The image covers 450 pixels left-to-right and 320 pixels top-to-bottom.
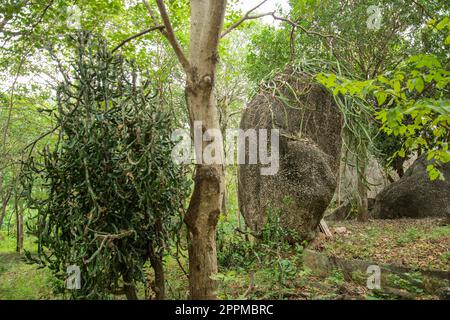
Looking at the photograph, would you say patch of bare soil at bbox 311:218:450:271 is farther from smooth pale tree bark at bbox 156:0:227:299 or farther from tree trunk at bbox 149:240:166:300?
tree trunk at bbox 149:240:166:300

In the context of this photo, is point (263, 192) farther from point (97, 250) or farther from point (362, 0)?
point (362, 0)

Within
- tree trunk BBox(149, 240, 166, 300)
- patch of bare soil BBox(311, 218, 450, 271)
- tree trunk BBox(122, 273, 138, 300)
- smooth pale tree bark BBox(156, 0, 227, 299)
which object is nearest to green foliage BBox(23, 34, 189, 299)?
tree trunk BBox(122, 273, 138, 300)

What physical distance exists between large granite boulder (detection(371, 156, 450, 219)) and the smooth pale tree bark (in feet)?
24.7

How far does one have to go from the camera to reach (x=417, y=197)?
31.0ft

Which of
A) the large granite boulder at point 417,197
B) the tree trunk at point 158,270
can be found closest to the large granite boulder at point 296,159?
the tree trunk at point 158,270

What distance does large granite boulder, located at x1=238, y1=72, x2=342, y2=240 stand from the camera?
507cm

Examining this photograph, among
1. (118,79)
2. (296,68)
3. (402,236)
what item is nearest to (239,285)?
(118,79)

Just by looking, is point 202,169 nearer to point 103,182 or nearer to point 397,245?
point 103,182

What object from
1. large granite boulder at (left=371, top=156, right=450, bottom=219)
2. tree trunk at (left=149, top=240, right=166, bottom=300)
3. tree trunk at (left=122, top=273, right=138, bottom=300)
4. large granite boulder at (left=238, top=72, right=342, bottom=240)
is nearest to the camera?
tree trunk at (left=122, top=273, right=138, bottom=300)

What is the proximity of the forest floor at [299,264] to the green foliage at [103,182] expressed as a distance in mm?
638

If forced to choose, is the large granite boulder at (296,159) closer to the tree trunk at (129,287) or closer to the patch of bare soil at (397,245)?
the patch of bare soil at (397,245)

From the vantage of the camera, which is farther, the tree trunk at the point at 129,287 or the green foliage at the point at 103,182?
the tree trunk at the point at 129,287

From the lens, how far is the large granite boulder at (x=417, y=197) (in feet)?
30.0
